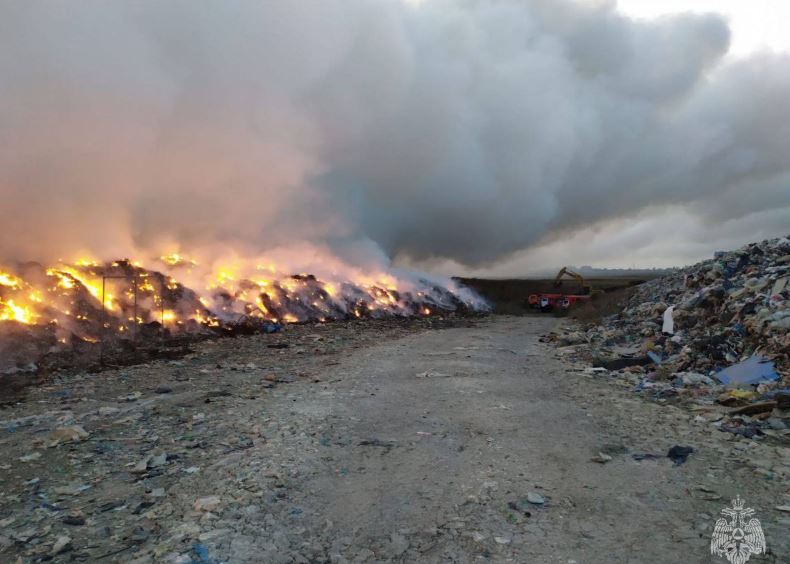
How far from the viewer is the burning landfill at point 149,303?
13164 millimetres

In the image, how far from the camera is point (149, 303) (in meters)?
17.4

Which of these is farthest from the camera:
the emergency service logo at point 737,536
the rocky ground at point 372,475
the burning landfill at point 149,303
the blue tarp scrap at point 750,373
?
the burning landfill at point 149,303

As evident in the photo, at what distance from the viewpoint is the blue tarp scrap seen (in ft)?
27.2

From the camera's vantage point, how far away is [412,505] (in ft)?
14.7

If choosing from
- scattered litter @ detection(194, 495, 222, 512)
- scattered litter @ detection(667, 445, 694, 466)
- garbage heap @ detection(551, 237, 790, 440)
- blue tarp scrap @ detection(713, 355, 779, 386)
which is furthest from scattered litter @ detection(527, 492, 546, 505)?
blue tarp scrap @ detection(713, 355, 779, 386)

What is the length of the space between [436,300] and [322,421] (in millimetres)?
27752

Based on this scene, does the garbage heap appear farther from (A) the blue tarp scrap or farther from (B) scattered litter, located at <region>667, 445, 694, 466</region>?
(B) scattered litter, located at <region>667, 445, 694, 466</region>

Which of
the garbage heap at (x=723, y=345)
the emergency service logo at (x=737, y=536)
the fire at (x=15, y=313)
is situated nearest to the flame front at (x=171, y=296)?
the fire at (x=15, y=313)

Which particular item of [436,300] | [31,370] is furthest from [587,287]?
[31,370]

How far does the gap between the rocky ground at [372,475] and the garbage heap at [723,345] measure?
2.30 feet

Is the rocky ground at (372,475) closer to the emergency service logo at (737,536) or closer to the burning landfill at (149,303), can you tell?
the emergency service logo at (737,536)

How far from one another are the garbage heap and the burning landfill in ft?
40.3

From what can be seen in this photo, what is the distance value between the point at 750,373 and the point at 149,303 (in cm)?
1796

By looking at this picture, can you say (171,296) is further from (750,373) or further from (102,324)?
(750,373)
